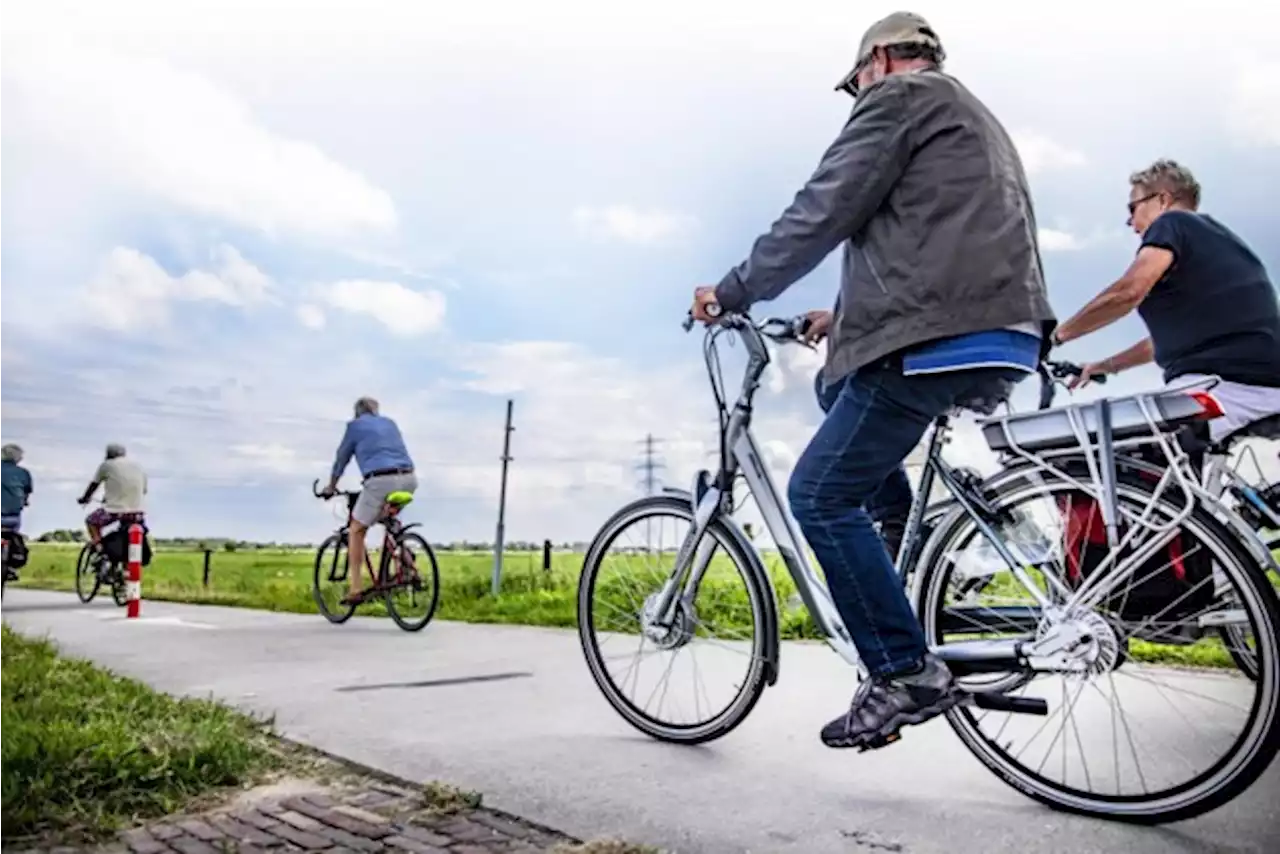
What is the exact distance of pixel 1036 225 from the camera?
6.18 ft

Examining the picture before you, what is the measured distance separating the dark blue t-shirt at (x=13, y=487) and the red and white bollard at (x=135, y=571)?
2939 millimetres

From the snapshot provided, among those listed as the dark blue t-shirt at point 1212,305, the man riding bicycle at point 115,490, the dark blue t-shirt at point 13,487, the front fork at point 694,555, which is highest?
the dark blue t-shirt at point 1212,305

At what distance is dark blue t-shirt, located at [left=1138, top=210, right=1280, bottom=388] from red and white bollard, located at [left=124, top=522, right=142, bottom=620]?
18.8ft

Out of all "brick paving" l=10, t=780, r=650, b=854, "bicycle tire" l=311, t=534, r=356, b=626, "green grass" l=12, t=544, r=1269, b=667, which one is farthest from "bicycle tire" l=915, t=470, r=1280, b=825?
"bicycle tire" l=311, t=534, r=356, b=626

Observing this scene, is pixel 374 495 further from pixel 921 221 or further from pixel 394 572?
pixel 921 221

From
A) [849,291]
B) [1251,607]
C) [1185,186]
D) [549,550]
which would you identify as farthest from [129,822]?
[549,550]

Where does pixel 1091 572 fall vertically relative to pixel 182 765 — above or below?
above

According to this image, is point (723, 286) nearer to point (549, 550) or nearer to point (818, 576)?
point (818, 576)

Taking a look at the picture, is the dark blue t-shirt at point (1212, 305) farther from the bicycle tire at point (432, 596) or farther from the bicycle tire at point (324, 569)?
the bicycle tire at point (324, 569)

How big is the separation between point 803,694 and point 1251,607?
1.33 metres

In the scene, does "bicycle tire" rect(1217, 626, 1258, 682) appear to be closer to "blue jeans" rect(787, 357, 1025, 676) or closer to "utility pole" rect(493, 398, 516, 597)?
"blue jeans" rect(787, 357, 1025, 676)

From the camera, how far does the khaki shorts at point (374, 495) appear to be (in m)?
5.77

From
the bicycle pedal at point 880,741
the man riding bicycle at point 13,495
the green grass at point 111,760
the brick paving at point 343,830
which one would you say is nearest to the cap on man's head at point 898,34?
the bicycle pedal at point 880,741

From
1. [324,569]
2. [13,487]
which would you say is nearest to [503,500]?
[324,569]
